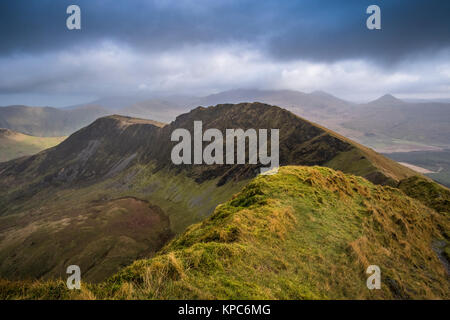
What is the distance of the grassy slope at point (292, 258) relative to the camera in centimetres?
703

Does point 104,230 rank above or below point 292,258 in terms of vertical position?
below

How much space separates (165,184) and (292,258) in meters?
143

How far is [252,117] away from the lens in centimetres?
15188

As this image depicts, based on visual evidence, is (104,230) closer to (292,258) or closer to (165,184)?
(165,184)

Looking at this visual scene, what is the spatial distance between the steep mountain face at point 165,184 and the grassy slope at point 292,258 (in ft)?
165

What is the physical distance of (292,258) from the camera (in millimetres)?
9602

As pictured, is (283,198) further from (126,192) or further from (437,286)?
(126,192)

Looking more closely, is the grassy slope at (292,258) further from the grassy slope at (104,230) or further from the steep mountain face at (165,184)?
the grassy slope at (104,230)

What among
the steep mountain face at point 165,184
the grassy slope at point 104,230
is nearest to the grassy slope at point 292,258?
the steep mountain face at point 165,184

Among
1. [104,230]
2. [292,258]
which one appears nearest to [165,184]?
[104,230]

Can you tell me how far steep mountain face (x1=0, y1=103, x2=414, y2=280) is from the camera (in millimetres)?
78500

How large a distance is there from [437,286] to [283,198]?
8.51 m

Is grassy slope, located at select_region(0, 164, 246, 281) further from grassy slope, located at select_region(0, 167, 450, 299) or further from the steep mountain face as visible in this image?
grassy slope, located at select_region(0, 167, 450, 299)

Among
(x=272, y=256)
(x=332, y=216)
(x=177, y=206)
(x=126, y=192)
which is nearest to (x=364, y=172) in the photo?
(x=332, y=216)
